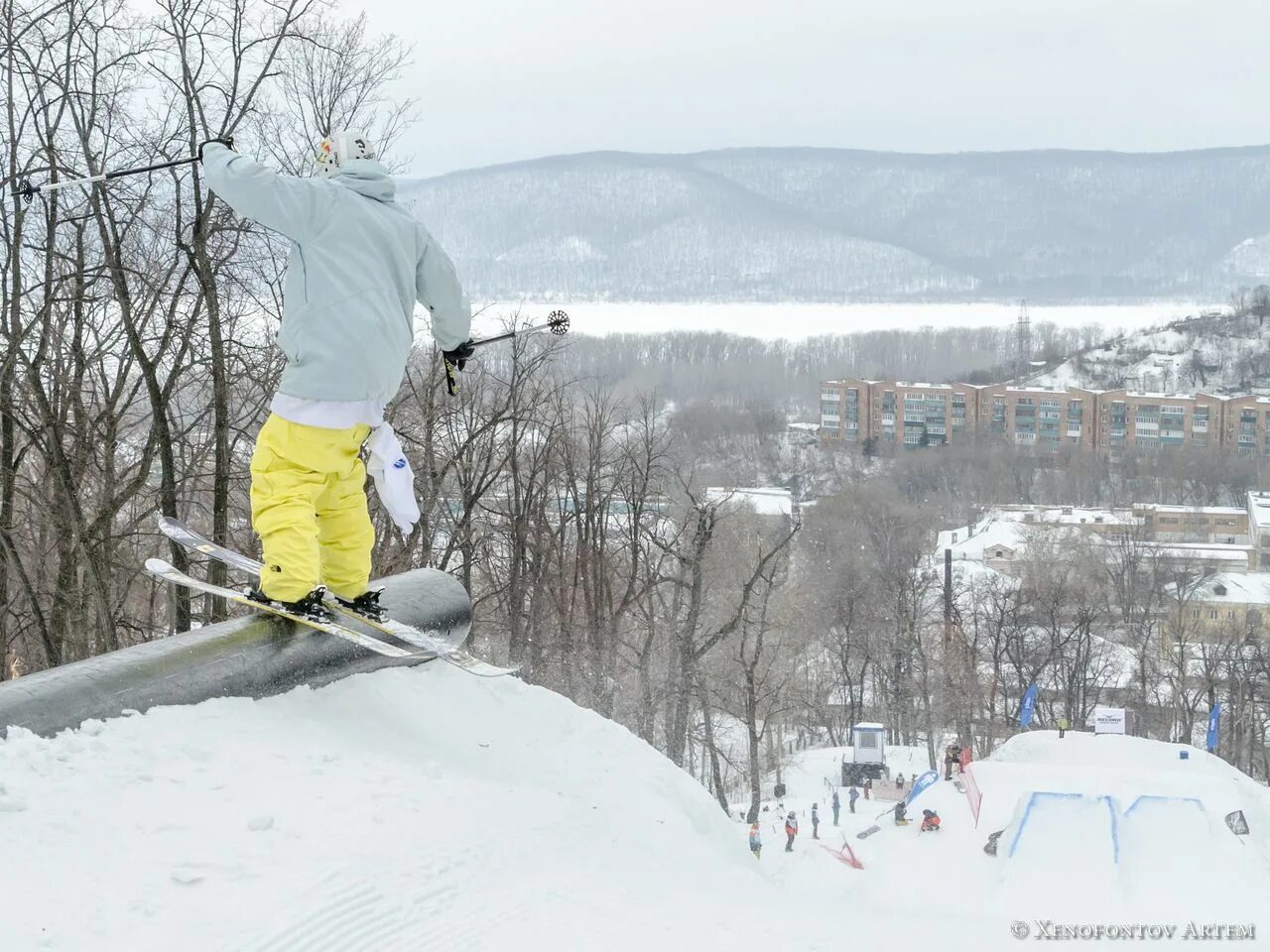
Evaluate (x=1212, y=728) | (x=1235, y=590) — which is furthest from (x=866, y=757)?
(x=1235, y=590)

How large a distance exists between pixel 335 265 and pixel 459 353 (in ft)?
3.26

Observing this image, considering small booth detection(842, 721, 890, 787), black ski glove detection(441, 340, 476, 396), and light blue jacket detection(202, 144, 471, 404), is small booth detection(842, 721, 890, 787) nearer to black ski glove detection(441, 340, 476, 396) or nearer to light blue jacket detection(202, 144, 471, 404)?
black ski glove detection(441, 340, 476, 396)

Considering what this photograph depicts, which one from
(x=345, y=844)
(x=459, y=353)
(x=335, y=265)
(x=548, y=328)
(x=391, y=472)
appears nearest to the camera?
(x=345, y=844)

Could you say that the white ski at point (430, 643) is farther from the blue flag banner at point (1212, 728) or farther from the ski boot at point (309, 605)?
the blue flag banner at point (1212, 728)

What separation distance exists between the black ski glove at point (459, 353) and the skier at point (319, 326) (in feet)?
1.79

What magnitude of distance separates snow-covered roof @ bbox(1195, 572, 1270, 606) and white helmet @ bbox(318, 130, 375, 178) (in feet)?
222

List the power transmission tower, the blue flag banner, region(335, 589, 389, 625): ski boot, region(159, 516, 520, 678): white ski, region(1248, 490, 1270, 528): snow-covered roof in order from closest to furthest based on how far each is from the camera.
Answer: region(159, 516, 520, 678): white ski < region(335, 589, 389, 625): ski boot < the blue flag banner < region(1248, 490, 1270, 528): snow-covered roof < the power transmission tower

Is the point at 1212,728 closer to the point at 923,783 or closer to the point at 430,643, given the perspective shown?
the point at 923,783

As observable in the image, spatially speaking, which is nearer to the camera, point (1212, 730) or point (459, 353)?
point (459, 353)

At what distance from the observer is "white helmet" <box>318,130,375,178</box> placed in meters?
5.31

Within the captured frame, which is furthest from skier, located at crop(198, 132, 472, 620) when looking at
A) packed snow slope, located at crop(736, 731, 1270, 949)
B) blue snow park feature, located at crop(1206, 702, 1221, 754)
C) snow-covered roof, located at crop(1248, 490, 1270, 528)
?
snow-covered roof, located at crop(1248, 490, 1270, 528)

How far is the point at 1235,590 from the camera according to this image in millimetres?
69500

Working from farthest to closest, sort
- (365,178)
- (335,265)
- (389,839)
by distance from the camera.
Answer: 1. (365,178)
2. (335,265)
3. (389,839)

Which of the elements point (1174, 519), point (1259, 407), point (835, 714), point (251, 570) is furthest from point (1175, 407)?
point (251, 570)
